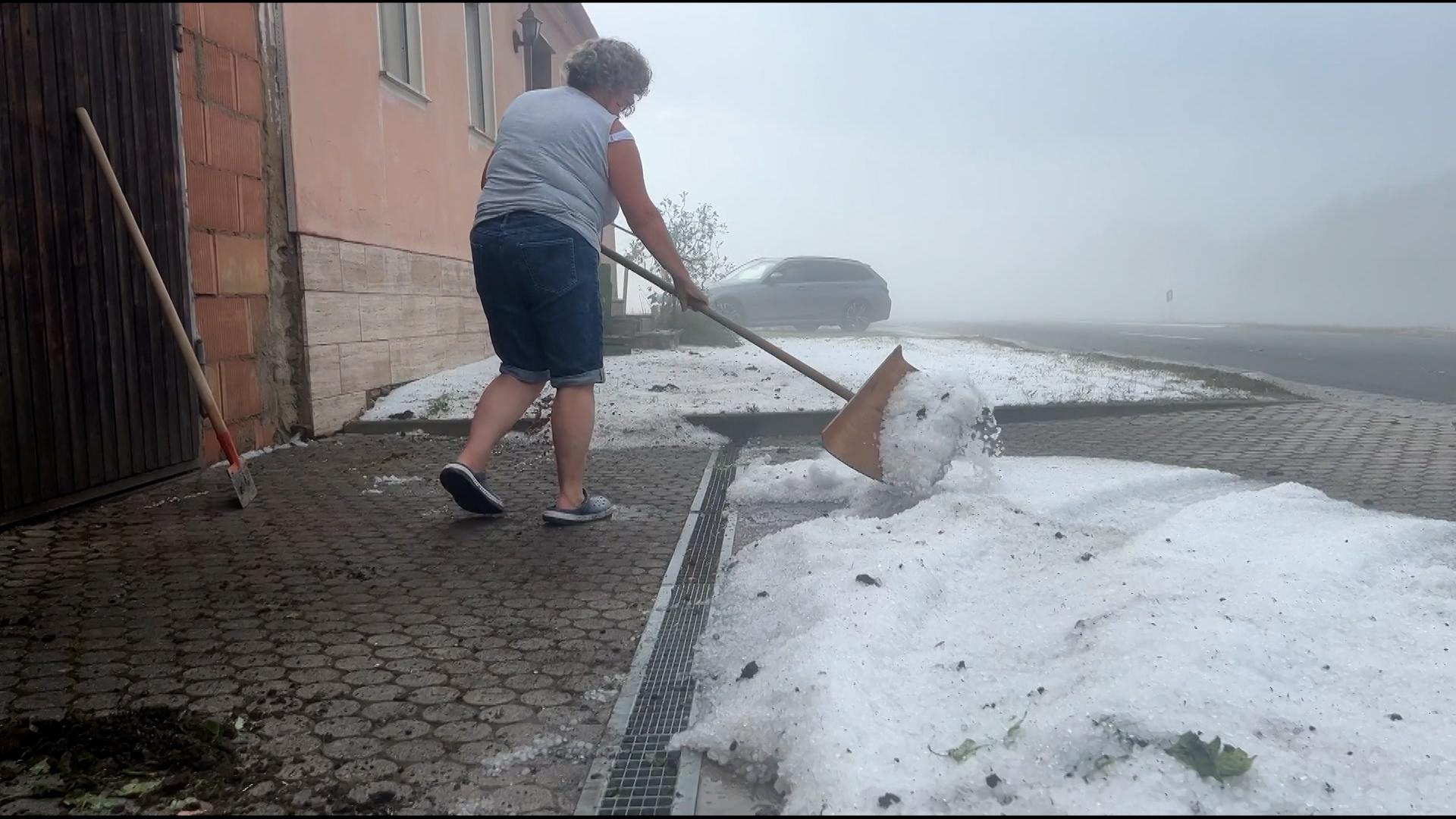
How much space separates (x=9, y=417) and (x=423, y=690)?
2.48 meters

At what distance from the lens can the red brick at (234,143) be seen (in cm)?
486

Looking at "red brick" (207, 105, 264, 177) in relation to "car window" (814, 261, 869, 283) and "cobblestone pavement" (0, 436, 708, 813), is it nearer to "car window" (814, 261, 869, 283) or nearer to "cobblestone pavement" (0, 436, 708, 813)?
"cobblestone pavement" (0, 436, 708, 813)

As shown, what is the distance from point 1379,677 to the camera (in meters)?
1.91

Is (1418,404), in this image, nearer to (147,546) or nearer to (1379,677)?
Answer: (1379,677)

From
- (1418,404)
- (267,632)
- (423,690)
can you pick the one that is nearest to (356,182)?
(267,632)

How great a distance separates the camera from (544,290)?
358 centimetres

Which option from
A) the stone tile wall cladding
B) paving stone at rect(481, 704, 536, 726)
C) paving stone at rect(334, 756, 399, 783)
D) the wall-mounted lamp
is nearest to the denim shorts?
paving stone at rect(481, 704, 536, 726)

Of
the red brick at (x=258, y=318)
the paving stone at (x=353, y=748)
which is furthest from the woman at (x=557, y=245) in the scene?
the red brick at (x=258, y=318)

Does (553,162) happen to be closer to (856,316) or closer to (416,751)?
(416,751)

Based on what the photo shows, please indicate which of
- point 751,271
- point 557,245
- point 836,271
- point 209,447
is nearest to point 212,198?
point 209,447

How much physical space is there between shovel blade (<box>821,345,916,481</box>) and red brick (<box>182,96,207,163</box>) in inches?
132

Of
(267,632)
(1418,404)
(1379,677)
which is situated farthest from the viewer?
(1418,404)

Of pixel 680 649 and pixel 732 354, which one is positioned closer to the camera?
pixel 680 649

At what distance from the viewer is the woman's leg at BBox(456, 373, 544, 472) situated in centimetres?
369
